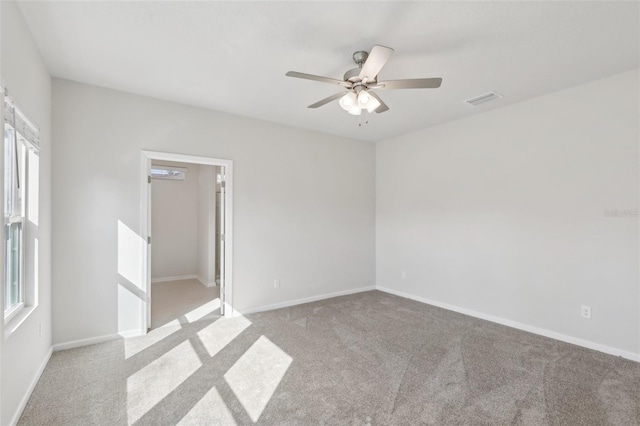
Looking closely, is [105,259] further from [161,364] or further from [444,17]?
[444,17]

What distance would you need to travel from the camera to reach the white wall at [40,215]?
1842 millimetres

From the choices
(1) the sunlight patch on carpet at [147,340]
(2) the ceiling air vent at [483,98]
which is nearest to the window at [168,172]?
(1) the sunlight patch on carpet at [147,340]

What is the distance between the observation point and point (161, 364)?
2752 millimetres

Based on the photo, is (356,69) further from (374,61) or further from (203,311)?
(203,311)

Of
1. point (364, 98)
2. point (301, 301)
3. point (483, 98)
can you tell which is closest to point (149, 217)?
point (301, 301)

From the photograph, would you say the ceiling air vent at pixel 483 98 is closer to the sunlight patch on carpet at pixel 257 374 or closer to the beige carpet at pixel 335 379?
the beige carpet at pixel 335 379

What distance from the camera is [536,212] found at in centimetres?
354

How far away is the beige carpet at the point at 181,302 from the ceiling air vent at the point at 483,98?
4.27 metres

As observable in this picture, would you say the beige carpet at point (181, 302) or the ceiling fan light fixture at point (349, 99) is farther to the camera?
the beige carpet at point (181, 302)

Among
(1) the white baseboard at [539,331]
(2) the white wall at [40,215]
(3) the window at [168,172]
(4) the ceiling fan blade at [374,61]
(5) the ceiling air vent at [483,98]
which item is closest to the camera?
(2) the white wall at [40,215]

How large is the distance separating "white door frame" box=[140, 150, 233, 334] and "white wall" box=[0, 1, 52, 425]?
0.80 meters

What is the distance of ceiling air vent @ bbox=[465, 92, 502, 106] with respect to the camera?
344cm

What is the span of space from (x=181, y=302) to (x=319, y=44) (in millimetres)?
4105

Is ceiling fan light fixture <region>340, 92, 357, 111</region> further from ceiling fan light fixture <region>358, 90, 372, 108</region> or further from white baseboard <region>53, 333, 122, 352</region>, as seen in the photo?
white baseboard <region>53, 333, 122, 352</region>
